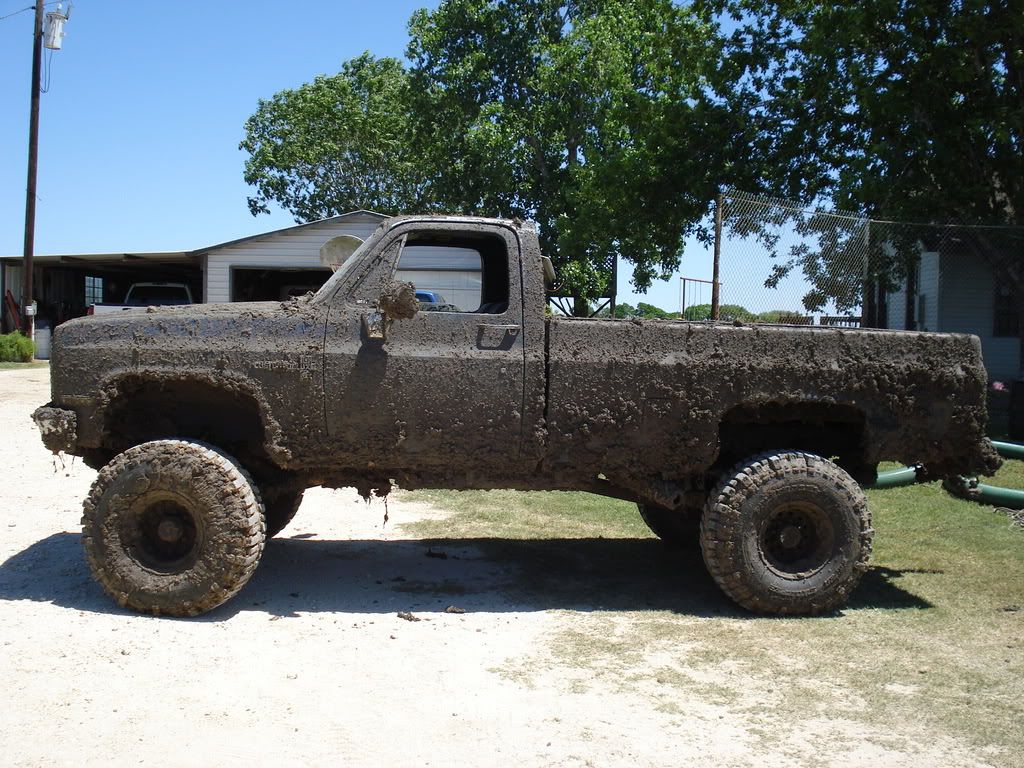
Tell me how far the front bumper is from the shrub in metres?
18.8

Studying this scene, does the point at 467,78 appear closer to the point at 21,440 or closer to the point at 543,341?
the point at 21,440

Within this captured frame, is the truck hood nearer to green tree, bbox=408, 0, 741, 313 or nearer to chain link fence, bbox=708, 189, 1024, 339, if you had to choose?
chain link fence, bbox=708, 189, 1024, 339

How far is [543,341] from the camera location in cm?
545

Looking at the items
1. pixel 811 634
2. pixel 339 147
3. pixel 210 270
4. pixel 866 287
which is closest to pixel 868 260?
pixel 866 287

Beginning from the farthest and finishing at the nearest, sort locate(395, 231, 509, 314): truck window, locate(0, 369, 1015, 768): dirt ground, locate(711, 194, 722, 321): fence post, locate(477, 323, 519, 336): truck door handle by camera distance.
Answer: locate(711, 194, 722, 321): fence post, locate(395, 231, 509, 314): truck window, locate(477, 323, 519, 336): truck door handle, locate(0, 369, 1015, 768): dirt ground

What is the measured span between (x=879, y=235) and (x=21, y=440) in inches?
414

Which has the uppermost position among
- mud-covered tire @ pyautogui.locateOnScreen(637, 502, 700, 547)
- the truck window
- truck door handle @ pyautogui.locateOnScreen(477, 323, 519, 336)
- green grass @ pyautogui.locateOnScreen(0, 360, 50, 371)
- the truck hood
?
the truck window

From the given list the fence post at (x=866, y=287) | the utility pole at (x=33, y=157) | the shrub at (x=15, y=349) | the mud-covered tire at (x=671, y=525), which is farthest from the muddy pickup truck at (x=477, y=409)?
the utility pole at (x=33, y=157)

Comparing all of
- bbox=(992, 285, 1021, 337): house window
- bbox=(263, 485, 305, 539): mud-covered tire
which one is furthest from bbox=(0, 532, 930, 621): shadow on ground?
bbox=(992, 285, 1021, 337): house window

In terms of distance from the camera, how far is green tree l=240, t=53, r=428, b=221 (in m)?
42.4

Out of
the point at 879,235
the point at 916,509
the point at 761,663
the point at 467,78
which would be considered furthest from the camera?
the point at 467,78

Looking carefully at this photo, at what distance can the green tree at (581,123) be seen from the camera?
16844mm

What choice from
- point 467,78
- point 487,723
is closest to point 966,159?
point 487,723

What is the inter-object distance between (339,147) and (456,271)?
38588 mm
